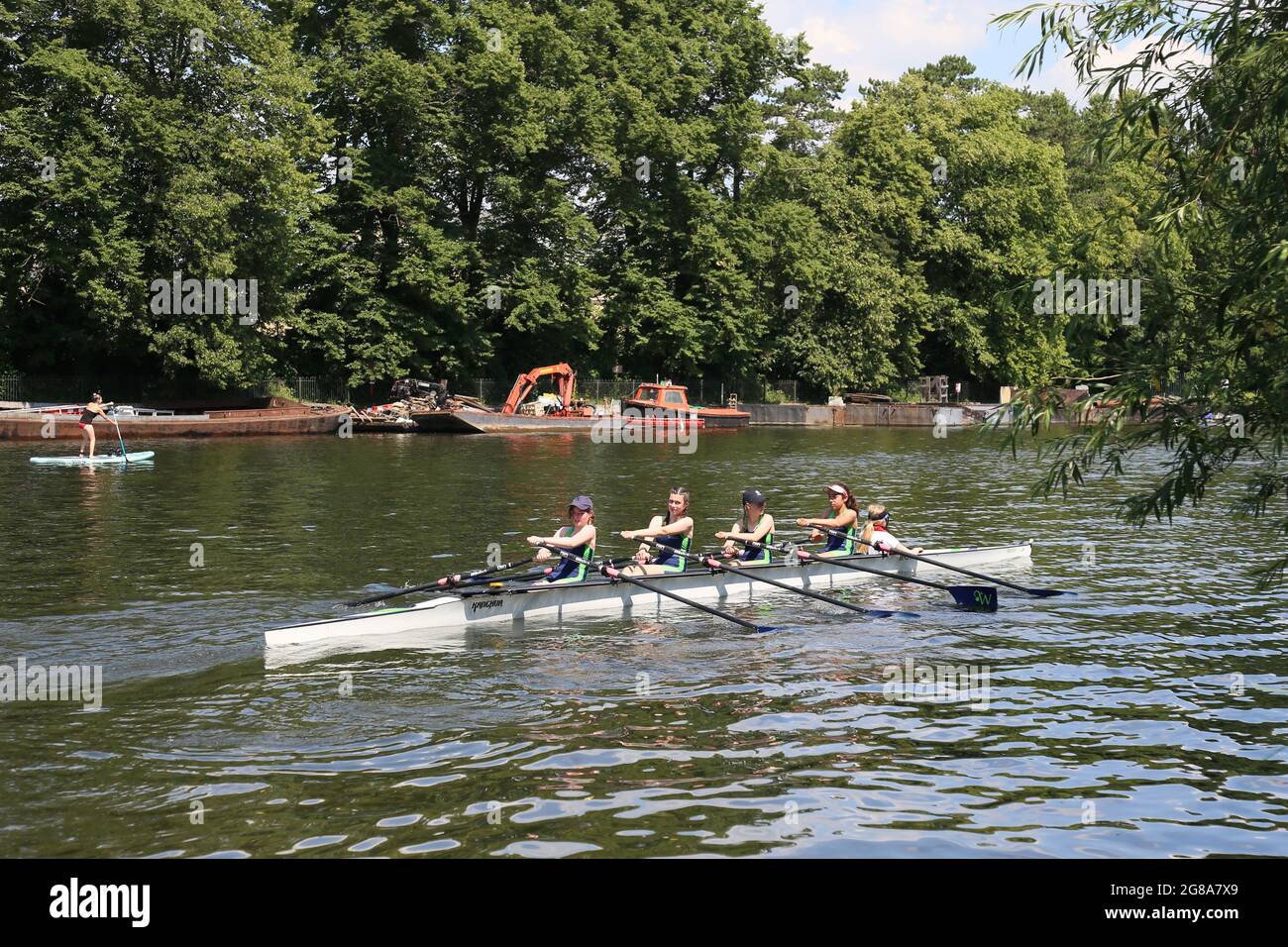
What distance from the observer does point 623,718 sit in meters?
12.7

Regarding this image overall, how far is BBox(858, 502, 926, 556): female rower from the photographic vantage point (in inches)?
854

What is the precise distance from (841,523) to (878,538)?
28.9 inches

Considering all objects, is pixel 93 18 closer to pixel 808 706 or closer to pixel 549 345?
pixel 549 345

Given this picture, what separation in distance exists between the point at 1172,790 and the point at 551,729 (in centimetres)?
583

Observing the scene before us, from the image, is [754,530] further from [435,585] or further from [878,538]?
[435,585]

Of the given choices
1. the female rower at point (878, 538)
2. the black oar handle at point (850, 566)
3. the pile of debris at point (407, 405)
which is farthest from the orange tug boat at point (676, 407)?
the black oar handle at point (850, 566)

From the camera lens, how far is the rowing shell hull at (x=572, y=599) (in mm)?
15930

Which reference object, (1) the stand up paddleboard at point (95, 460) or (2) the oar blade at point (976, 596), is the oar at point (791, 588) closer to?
(2) the oar blade at point (976, 596)

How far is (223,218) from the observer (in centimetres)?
5291

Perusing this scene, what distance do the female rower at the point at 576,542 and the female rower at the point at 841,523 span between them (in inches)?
188
